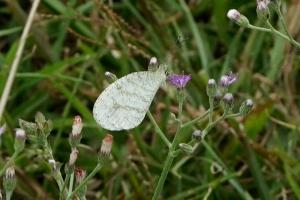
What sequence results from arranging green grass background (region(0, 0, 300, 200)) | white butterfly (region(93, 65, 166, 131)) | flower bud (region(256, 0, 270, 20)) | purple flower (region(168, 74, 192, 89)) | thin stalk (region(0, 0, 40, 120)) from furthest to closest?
1. green grass background (region(0, 0, 300, 200))
2. thin stalk (region(0, 0, 40, 120))
3. flower bud (region(256, 0, 270, 20))
4. purple flower (region(168, 74, 192, 89))
5. white butterfly (region(93, 65, 166, 131))

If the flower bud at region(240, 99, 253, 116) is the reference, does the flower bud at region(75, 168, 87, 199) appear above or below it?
below

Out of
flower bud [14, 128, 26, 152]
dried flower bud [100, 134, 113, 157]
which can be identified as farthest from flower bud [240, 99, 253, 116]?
flower bud [14, 128, 26, 152]

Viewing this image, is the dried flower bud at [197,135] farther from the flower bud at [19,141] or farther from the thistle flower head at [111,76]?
the flower bud at [19,141]

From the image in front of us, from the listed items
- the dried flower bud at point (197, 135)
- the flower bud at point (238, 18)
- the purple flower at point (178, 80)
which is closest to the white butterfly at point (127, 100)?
the purple flower at point (178, 80)

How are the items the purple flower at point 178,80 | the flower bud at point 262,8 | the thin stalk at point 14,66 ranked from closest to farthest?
the purple flower at point 178,80
the flower bud at point 262,8
the thin stalk at point 14,66

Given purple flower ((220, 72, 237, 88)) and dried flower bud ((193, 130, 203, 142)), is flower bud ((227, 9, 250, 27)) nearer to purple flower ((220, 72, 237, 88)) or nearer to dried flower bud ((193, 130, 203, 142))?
purple flower ((220, 72, 237, 88))

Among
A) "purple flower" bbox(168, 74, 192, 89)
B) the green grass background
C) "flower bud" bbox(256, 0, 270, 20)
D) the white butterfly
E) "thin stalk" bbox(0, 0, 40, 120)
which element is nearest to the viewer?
the white butterfly
